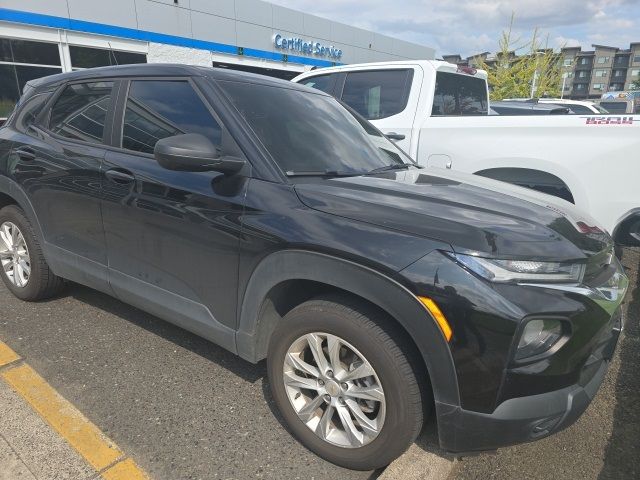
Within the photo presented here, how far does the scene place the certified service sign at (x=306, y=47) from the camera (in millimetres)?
22703

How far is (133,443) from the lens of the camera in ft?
7.61

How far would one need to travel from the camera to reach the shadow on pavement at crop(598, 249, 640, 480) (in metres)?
2.29

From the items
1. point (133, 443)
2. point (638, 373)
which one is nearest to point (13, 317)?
point (133, 443)

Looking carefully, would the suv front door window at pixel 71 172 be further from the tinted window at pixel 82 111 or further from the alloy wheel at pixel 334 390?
the alloy wheel at pixel 334 390

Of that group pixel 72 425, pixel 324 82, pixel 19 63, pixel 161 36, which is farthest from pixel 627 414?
pixel 161 36

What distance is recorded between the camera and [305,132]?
2.75 meters

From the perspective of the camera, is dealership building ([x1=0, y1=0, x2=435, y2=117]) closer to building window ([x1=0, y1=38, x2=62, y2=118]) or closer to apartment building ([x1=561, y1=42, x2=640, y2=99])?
building window ([x1=0, y1=38, x2=62, y2=118])

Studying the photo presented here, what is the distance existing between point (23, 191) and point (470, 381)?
11.1 ft

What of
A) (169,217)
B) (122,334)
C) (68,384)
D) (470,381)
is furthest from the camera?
(122,334)

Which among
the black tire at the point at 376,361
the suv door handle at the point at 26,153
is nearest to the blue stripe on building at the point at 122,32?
the suv door handle at the point at 26,153

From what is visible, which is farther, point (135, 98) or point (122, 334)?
point (122, 334)

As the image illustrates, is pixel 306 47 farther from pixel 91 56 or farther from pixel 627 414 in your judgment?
pixel 627 414

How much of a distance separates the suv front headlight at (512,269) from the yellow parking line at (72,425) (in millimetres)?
1705

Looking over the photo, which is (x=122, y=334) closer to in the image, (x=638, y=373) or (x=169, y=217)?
(x=169, y=217)
